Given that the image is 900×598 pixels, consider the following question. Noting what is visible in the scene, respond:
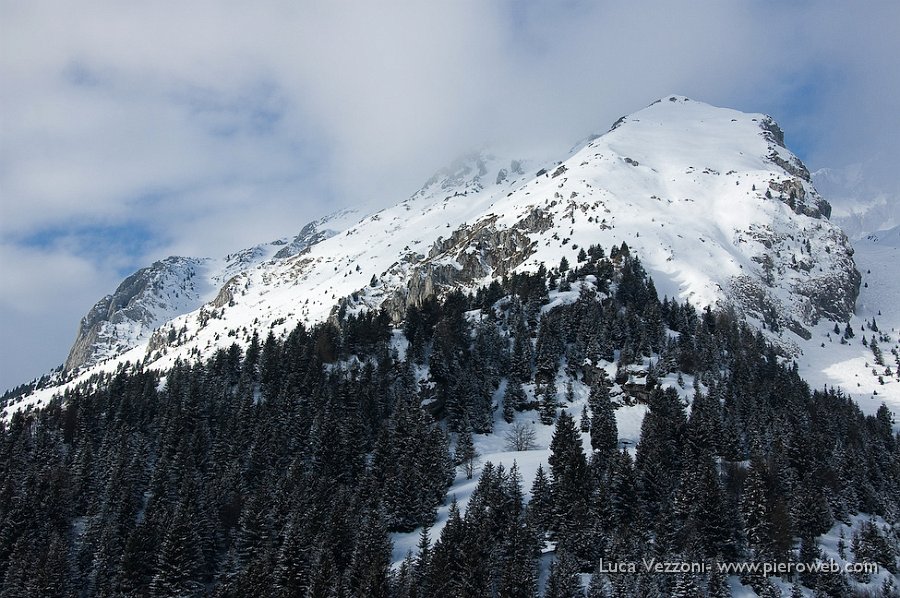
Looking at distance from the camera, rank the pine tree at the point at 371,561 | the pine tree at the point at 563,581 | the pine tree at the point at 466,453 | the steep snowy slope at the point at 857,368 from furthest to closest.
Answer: the steep snowy slope at the point at 857,368, the pine tree at the point at 466,453, the pine tree at the point at 563,581, the pine tree at the point at 371,561

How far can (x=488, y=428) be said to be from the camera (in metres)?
118

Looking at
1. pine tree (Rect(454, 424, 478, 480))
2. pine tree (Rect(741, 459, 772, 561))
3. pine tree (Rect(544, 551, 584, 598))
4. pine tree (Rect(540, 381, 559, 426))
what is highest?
Answer: pine tree (Rect(540, 381, 559, 426))

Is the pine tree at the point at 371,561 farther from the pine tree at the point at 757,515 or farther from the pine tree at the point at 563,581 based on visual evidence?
the pine tree at the point at 757,515

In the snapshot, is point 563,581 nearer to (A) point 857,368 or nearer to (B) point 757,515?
(B) point 757,515

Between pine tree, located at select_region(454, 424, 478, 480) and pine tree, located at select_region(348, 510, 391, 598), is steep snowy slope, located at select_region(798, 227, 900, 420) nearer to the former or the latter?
pine tree, located at select_region(454, 424, 478, 480)

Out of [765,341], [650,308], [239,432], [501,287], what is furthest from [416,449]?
[765,341]

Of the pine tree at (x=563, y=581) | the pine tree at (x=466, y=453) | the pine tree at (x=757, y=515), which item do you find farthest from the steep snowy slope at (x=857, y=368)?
the pine tree at (x=563, y=581)

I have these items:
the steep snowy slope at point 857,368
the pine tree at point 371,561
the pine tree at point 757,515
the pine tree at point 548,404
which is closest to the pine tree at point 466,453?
the pine tree at point 548,404

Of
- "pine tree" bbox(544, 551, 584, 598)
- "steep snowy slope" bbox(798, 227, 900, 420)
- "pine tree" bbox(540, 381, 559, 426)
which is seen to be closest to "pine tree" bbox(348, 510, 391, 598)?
"pine tree" bbox(544, 551, 584, 598)

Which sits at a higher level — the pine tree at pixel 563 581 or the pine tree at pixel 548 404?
the pine tree at pixel 548 404

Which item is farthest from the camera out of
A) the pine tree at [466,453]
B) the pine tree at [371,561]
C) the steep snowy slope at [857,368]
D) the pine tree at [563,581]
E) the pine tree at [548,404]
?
the steep snowy slope at [857,368]

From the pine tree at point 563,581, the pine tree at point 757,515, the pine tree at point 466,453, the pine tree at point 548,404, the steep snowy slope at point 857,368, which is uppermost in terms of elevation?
the steep snowy slope at point 857,368

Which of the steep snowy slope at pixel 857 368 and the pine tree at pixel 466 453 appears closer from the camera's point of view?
the pine tree at pixel 466 453

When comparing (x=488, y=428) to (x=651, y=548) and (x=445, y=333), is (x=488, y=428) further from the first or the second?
(x=651, y=548)
